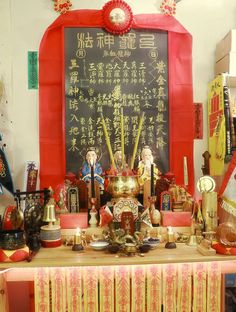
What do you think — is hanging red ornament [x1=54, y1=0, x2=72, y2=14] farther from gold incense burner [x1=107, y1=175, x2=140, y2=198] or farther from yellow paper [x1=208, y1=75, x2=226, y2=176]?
gold incense burner [x1=107, y1=175, x2=140, y2=198]

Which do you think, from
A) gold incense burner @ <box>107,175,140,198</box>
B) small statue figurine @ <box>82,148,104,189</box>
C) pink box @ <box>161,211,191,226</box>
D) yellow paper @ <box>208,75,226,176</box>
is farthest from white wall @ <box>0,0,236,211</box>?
pink box @ <box>161,211,191,226</box>

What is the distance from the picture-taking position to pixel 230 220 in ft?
8.22

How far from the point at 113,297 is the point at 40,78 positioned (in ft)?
6.17

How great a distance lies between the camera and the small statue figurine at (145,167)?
2797mm

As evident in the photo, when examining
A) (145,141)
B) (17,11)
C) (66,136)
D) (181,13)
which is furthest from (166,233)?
(17,11)

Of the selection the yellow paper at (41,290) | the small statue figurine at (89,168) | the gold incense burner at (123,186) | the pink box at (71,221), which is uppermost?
the small statue figurine at (89,168)

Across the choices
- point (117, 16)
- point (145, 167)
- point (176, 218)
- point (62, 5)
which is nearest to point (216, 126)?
point (145, 167)

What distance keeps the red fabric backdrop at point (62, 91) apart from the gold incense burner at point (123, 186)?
0.63m

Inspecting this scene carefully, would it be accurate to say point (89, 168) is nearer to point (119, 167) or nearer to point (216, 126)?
point (119, 167)

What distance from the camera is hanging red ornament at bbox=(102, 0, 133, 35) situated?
297 cm

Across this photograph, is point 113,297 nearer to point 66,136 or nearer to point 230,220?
point 230,220

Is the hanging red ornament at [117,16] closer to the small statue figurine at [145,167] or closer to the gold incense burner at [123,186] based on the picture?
the small statue figurine at [145,167]

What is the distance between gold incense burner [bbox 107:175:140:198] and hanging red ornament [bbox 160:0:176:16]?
5.03 feet

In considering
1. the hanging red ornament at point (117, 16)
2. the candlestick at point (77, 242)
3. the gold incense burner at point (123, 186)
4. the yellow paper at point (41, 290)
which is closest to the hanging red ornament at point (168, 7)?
the hanging red ornament at point (117, 16)
